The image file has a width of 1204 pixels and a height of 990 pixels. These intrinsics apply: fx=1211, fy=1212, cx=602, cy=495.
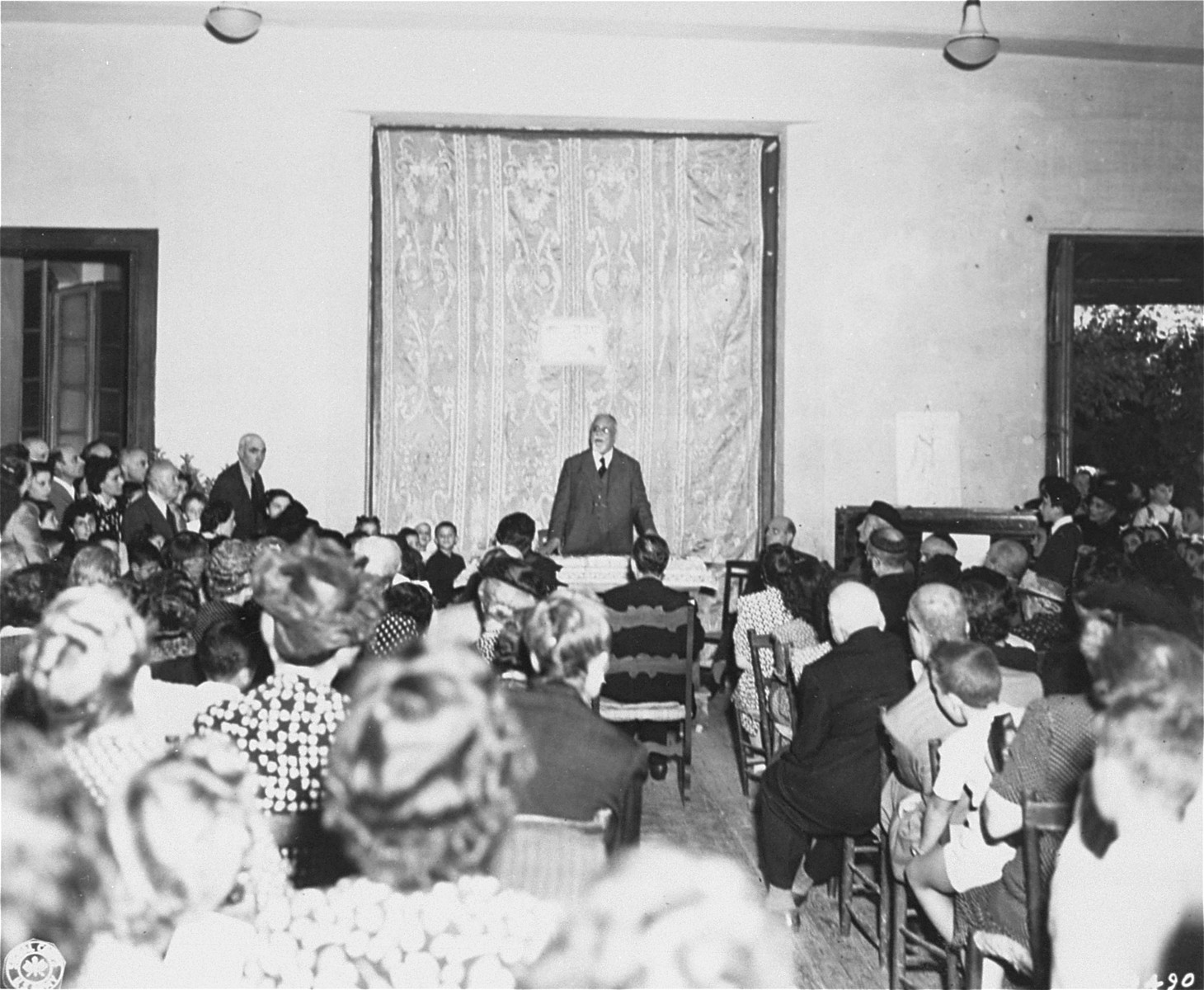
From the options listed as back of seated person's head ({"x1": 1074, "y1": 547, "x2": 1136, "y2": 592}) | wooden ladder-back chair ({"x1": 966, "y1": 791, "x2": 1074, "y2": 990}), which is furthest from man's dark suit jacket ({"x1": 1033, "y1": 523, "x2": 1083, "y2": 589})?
wooden ladder-back chair ({"x1": 966, "y1": 791, "x2": 1074, "y2": 990})

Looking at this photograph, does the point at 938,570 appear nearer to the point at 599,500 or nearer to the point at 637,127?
the point at 599,500

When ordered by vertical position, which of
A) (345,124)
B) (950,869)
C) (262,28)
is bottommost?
(950,869)

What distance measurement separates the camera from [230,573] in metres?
3.60

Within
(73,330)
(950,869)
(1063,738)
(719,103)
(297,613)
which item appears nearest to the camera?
(297,613)

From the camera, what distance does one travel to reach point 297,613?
2.17 m

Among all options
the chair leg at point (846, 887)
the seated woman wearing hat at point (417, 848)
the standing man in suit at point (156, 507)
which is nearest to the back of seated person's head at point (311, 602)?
the seated woman wearing hat at point (417, 848)

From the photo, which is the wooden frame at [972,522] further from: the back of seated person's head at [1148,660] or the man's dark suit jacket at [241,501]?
the back of seated person's head at [1148,660]

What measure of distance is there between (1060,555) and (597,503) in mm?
2630

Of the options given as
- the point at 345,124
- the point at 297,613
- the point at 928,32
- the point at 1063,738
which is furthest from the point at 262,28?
the point at 1063,738

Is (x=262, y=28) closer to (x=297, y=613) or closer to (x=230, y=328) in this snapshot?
(x=230, y=328)

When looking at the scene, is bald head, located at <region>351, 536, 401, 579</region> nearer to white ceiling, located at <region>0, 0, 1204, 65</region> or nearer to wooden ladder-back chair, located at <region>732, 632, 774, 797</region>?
wooden ladder-back chair, located at <region>732, 632, 774, 797</region>

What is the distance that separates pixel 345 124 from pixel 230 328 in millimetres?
1507

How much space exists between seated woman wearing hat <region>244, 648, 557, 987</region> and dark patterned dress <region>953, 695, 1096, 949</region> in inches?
45.1

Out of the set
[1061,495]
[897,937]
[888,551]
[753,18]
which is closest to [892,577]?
[888,551]
